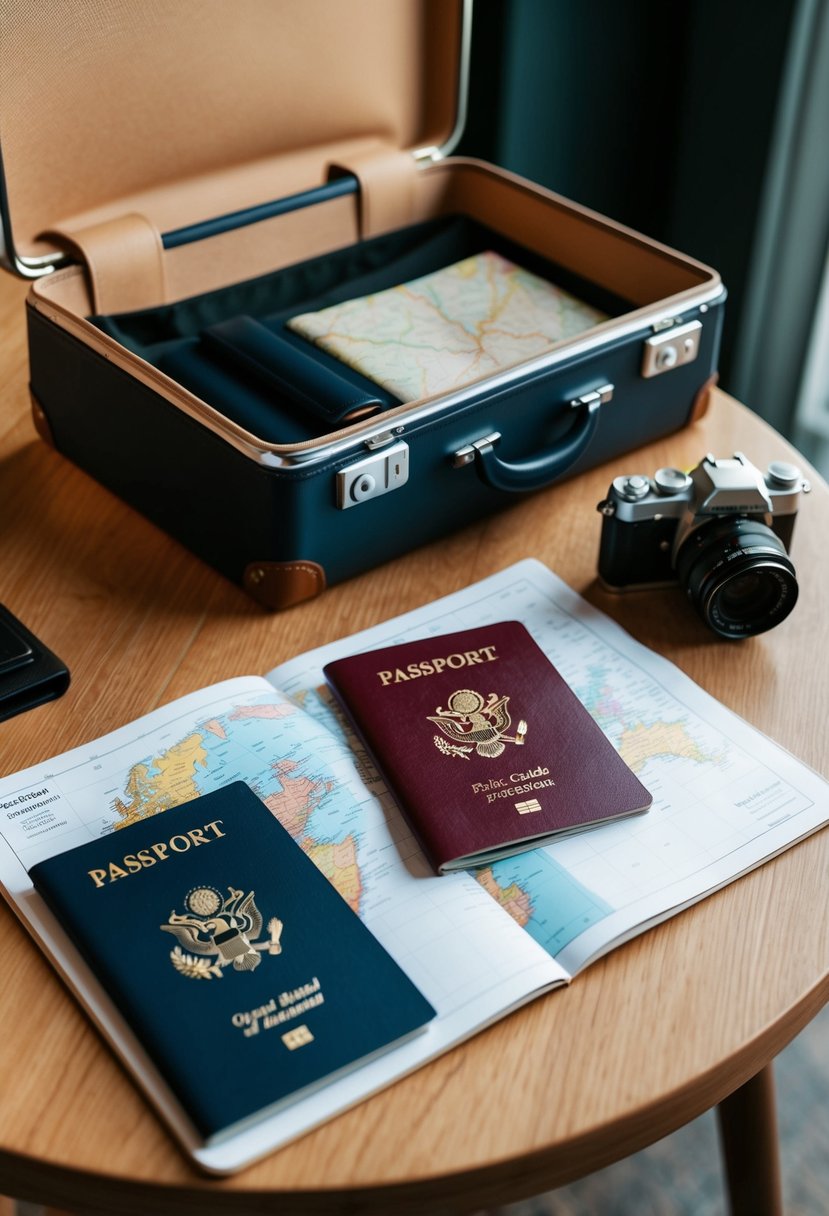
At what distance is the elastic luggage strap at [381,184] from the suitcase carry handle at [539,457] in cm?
39

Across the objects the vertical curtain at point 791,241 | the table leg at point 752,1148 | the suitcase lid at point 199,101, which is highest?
the suitcase lid at point 199,101

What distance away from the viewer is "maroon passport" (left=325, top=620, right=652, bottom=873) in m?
0.83

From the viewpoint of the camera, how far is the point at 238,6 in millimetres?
1232

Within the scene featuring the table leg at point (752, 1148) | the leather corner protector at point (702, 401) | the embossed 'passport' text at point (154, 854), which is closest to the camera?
the embossed 'passport' text at point (154, 854)

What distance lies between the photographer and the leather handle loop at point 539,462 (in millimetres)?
1049

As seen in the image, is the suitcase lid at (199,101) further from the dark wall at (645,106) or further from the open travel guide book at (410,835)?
the open travel guide book at (410,835)

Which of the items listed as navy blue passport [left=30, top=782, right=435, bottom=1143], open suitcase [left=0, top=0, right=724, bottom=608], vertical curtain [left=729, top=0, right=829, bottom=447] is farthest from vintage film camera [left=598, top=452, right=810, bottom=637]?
vertical curtain [left=729, top=0, right=829, bottom=447]

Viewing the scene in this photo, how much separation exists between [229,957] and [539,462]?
509mm

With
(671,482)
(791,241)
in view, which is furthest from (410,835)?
(791,241)

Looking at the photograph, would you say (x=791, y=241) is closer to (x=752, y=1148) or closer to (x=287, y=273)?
(x=287, y=273)

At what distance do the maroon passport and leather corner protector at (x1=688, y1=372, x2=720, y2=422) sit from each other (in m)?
0.37

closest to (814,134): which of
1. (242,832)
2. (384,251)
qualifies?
(384,251)

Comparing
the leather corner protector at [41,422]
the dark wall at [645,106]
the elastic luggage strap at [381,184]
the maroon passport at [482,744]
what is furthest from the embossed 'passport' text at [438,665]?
the dark wall at [645,106]

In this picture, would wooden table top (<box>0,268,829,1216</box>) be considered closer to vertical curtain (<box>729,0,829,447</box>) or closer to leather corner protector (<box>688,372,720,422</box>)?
leather corner protector (<box>688,372,720,422</box>)
